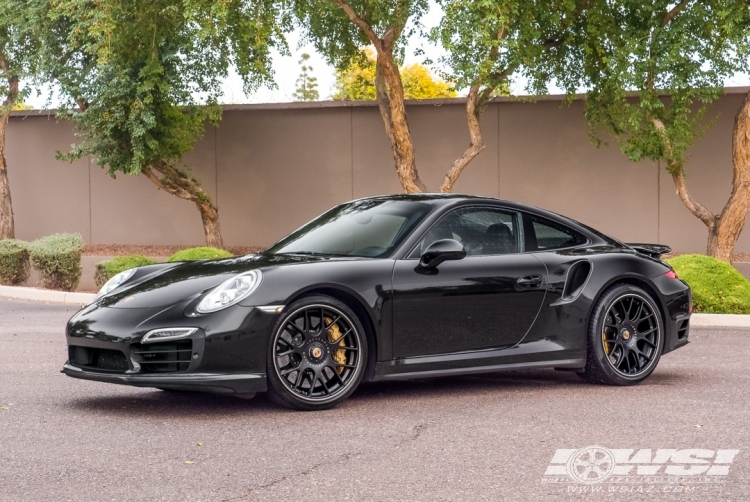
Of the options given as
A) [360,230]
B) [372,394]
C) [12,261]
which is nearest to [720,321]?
[372,394]

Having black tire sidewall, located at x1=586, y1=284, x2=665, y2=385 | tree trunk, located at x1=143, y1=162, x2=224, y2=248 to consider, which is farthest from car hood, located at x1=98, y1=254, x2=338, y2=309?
tree trunk, located at x1=143, y1=162, x2=224, y2=248

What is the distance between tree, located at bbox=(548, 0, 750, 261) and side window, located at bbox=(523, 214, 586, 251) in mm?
9705

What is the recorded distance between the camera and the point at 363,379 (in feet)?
23.2

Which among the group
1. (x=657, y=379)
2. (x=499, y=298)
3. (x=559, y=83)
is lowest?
(x=657, y=379)

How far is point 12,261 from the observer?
18531 mm

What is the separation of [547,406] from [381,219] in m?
1.79

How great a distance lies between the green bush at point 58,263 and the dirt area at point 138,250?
226 inches

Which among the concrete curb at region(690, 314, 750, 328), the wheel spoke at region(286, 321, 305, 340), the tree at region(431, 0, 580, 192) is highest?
the tree at region(431, 0, 580, 192)

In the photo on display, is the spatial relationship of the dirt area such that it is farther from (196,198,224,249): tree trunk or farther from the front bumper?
the front bumper

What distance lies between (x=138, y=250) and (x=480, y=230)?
Result: 18.1 metres

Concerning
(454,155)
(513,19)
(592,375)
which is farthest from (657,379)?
(454,155)

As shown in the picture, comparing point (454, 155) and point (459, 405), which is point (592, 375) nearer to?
point (459, 405)

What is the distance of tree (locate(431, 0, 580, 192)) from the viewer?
1648 cm

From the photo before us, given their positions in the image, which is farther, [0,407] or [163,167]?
[163,167]
